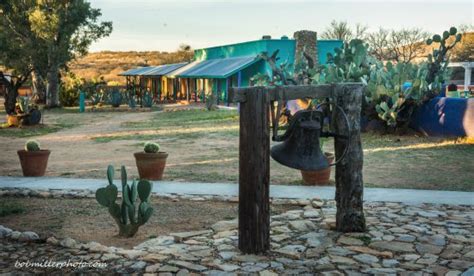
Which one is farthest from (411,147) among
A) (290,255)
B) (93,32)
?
(93,32)

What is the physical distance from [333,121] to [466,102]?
981cm

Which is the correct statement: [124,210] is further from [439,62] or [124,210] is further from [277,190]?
[439,62]

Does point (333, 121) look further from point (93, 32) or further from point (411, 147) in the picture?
point (93, 32)

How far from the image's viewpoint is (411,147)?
1387 centimetres

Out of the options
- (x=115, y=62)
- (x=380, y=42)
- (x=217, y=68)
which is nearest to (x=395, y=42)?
(x=380, y=42)

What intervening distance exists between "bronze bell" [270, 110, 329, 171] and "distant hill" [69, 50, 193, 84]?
59.7 metres

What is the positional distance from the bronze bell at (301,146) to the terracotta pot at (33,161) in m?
5.85

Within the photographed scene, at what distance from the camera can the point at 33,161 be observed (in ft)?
32.2

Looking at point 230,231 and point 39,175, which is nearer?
point 230,231

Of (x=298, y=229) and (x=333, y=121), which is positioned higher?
(x=333, y=121)

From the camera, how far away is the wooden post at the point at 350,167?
5.98 metres

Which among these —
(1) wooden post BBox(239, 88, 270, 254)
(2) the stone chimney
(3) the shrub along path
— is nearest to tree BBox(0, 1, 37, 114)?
(3) the shrub along path

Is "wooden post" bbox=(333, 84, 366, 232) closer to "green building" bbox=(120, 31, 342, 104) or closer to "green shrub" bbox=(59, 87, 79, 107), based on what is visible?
"green building" bbox=(120, 31, 342, 104)

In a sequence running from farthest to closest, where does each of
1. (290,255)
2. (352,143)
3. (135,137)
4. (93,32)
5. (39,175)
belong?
1. (93,32)
2. (135,137)
3. (39,175)
4. (352,143)
5. (290,255)
